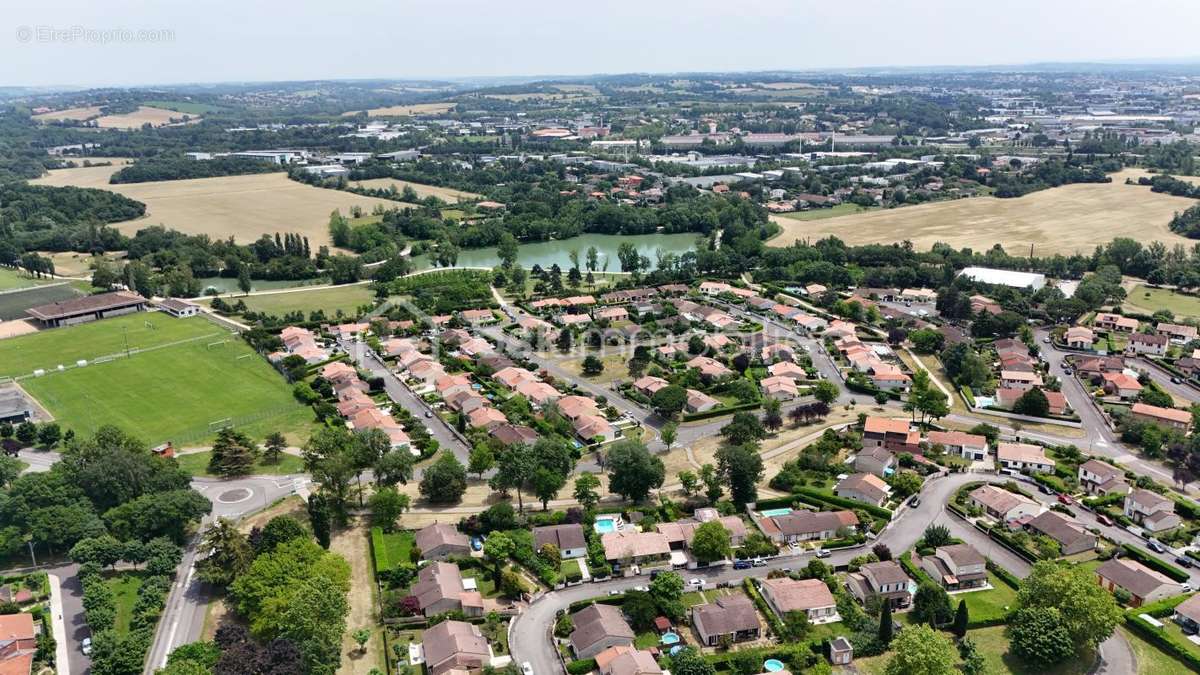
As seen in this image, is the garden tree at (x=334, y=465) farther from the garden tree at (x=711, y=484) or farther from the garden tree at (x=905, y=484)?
the garden tree at (x=905, y=484)

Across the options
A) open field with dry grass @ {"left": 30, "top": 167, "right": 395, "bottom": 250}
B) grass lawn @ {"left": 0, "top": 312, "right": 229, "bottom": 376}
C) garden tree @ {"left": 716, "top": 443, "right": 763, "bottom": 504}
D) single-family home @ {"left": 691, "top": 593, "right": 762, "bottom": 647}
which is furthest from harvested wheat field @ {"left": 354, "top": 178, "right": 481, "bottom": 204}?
single-family home @ {"left": 691, "top": 593, "right": 762, "bottom": 647}

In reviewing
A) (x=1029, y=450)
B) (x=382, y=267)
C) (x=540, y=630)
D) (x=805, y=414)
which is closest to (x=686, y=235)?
(x=382, y=267)

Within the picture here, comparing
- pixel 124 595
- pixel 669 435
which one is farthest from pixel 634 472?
pixel 124 595

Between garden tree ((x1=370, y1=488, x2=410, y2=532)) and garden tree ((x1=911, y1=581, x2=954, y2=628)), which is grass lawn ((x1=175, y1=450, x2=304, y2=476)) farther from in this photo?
garden tree ((x1=911, y1=581, x2=954, y2=628))

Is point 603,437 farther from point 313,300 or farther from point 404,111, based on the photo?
point 404,111

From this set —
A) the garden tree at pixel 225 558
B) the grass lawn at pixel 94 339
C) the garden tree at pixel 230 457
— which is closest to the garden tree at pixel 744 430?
the garden tree at pixel 225 558

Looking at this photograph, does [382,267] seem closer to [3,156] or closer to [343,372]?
[343,372]
